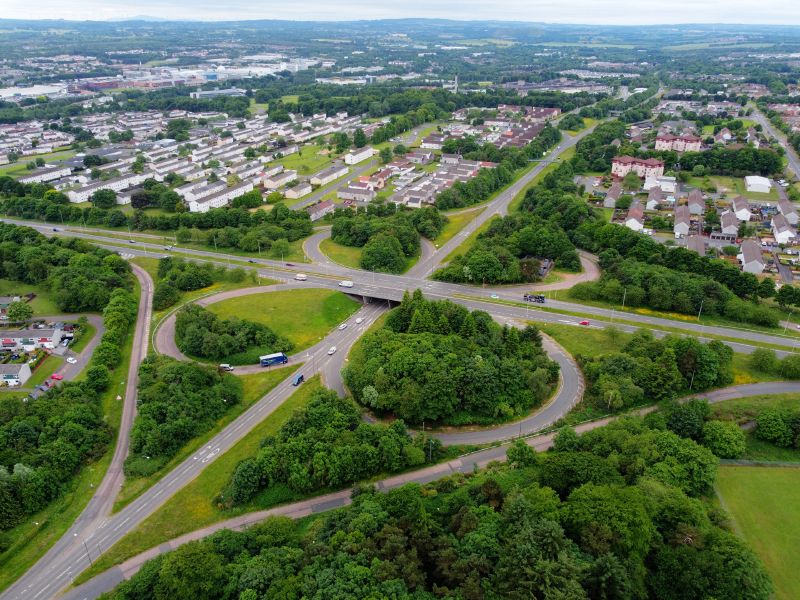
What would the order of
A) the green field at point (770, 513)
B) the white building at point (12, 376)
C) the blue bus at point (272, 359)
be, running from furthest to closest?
1. the blue bus at point (272, 359)
2. the white building at point (12, 376)
3. the green field at point (770, 513)

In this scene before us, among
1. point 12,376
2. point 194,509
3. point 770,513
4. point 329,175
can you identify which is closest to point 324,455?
point 194,509

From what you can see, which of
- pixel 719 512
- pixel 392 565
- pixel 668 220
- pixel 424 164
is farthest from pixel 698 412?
pixel 424 164

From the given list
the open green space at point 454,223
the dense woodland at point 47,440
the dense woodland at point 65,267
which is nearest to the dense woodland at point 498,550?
the dense woodland at point 47,440

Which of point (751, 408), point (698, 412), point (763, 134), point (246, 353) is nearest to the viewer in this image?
point (698, 412)

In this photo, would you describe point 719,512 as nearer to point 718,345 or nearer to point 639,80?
point 718,345

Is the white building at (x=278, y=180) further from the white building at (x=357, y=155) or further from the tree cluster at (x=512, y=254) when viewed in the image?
the tree cluster at (x=512, y=254)

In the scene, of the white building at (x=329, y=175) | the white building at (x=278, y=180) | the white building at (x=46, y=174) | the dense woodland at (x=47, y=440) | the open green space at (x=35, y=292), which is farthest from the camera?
the white building at (x=329, y=175)
